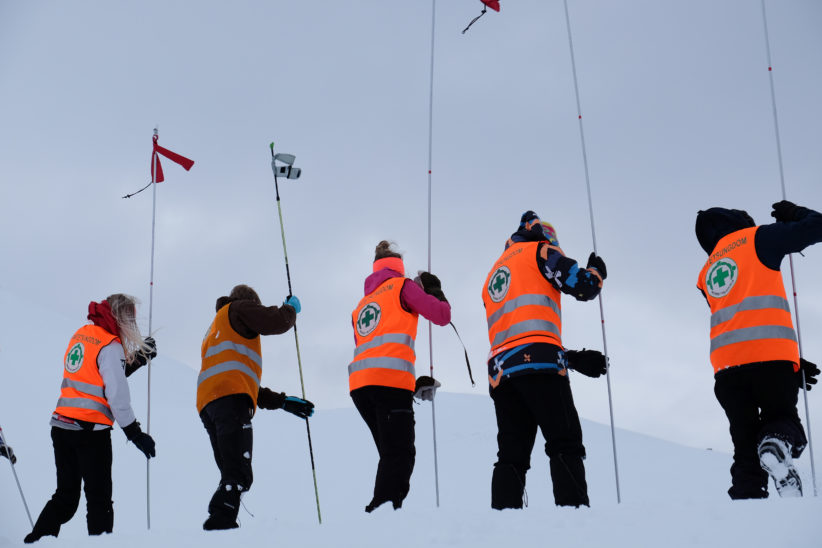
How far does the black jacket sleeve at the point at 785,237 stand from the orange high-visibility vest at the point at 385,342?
89.2 inches

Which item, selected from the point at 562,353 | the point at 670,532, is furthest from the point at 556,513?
the point at 562,353

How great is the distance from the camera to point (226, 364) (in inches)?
216

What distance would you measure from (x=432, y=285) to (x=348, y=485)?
8.55m

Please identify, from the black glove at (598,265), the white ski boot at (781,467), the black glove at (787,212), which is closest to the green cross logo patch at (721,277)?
the black glove at (787,212)

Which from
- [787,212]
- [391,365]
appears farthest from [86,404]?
[787,212]

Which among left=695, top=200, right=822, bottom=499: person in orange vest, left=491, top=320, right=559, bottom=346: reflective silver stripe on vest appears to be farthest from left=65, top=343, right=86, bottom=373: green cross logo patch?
left=695, top=200, right=822, bottom=499: person in orange vest

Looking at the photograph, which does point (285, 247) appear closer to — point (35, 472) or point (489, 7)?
point (489, 7)

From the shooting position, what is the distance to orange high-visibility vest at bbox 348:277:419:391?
5.40 meters

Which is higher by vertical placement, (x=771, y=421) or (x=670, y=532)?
(x=771, y=421)

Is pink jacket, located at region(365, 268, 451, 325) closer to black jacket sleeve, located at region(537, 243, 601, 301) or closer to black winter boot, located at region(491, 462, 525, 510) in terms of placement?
black jacket sleeve, located at region(537, 243, 601, 301)

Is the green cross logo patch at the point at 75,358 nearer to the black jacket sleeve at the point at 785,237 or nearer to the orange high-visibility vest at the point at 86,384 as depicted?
the orange high-visibility vest at the point at 86,384

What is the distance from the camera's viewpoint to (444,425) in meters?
16.9

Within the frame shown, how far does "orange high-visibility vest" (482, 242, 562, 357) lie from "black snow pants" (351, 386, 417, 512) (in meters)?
0.75

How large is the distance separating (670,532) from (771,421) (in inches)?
66.2
